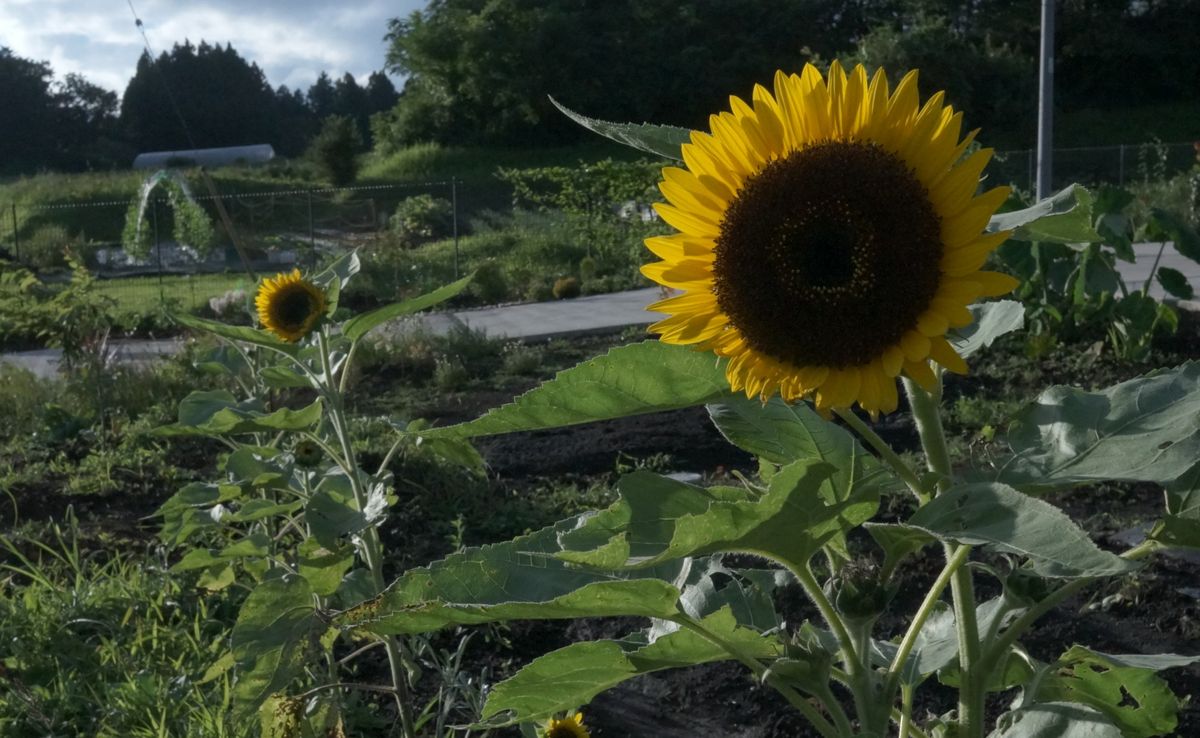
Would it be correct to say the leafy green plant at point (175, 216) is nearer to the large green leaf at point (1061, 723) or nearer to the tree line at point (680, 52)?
the large green leaf at point (1061, 723)

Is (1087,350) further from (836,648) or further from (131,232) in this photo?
(131,232)

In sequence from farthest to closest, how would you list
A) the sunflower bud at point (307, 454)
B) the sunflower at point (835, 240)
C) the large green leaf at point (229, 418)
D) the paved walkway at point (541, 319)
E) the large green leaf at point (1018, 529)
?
the paved walkway at point (541, 319)
the sunflower bud at point (307, 454)
the large green leaf at point (229, 418)
the sunflower at point (835, 240)
the large green leaf at point (1018, 529)

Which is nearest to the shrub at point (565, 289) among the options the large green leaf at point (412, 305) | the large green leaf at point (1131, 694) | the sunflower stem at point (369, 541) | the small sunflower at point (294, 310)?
the small sunflower at point (294, 310)

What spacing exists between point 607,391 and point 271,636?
1486 mm

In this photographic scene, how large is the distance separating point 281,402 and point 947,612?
6212 millimetres

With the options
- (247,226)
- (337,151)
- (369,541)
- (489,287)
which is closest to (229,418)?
(369,541)

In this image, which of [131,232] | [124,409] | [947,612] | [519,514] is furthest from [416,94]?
[947,612]

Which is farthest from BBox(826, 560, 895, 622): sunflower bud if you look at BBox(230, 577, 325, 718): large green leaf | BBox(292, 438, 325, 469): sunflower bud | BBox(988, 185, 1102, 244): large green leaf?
BBox(292, 438, 325, 469): sunflower bud

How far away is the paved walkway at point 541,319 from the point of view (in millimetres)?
10242

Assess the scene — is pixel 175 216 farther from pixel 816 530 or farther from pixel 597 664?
pixel 816 530

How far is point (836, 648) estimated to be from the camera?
145 cm

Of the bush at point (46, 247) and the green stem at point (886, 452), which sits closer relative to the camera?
the green stem at point (886, 452)

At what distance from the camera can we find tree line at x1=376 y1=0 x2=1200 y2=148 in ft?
128

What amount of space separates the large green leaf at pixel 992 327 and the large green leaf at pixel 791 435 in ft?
0.54
